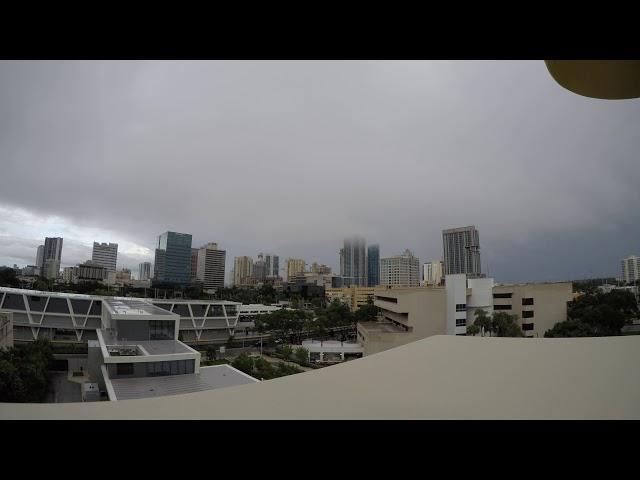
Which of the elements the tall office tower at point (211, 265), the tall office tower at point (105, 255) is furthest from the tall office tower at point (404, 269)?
the tall office tower at point (105, 255)

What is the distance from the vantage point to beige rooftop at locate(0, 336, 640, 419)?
0.74 metres

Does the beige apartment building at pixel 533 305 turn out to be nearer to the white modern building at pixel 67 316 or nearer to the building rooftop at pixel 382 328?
the building rooftop at pixel 382 328

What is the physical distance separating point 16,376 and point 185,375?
2600mm

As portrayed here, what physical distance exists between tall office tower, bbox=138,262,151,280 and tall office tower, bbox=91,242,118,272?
3.27 m

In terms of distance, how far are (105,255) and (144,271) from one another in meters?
4.97

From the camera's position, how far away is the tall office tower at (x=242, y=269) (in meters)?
32.5

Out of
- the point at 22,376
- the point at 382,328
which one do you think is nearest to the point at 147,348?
the point at 22,376

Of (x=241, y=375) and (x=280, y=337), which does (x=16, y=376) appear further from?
(x=280, y=337)

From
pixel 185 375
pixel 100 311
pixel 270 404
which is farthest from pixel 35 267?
pixel 270 404

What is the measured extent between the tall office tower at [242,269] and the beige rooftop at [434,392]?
105 feet

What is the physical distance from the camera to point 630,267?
21.0 m

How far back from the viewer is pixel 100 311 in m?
11.9

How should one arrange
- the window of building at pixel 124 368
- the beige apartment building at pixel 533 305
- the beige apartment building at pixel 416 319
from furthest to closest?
the beige apartment building at pixel 533 305, the beige apartment building at pixel 416 319, the window of building at pixel 124 368
